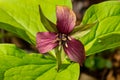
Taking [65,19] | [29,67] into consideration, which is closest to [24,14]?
[29,67]

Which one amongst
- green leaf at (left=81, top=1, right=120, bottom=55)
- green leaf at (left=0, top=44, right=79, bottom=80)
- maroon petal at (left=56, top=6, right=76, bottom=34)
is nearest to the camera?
maroon petal at (left=56, top=6, right=76, bottom=34)

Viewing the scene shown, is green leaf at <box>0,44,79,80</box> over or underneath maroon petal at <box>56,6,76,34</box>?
underneath

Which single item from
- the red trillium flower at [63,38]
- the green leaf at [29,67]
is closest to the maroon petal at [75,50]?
the red trillium flower at [63,38]

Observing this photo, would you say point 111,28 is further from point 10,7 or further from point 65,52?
point 10,7

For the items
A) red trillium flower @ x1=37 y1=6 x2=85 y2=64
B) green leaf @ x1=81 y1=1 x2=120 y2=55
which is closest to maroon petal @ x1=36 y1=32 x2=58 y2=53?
red trillium flower @ x1=37 y1=6 x2=85 y2=64

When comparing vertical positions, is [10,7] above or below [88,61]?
above

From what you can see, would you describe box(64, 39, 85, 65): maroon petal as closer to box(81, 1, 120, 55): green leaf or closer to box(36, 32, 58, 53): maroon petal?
box(36, 32, 58, 53): maroon petal

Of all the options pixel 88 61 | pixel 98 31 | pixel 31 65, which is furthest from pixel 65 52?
Answer: pixel 88 61
